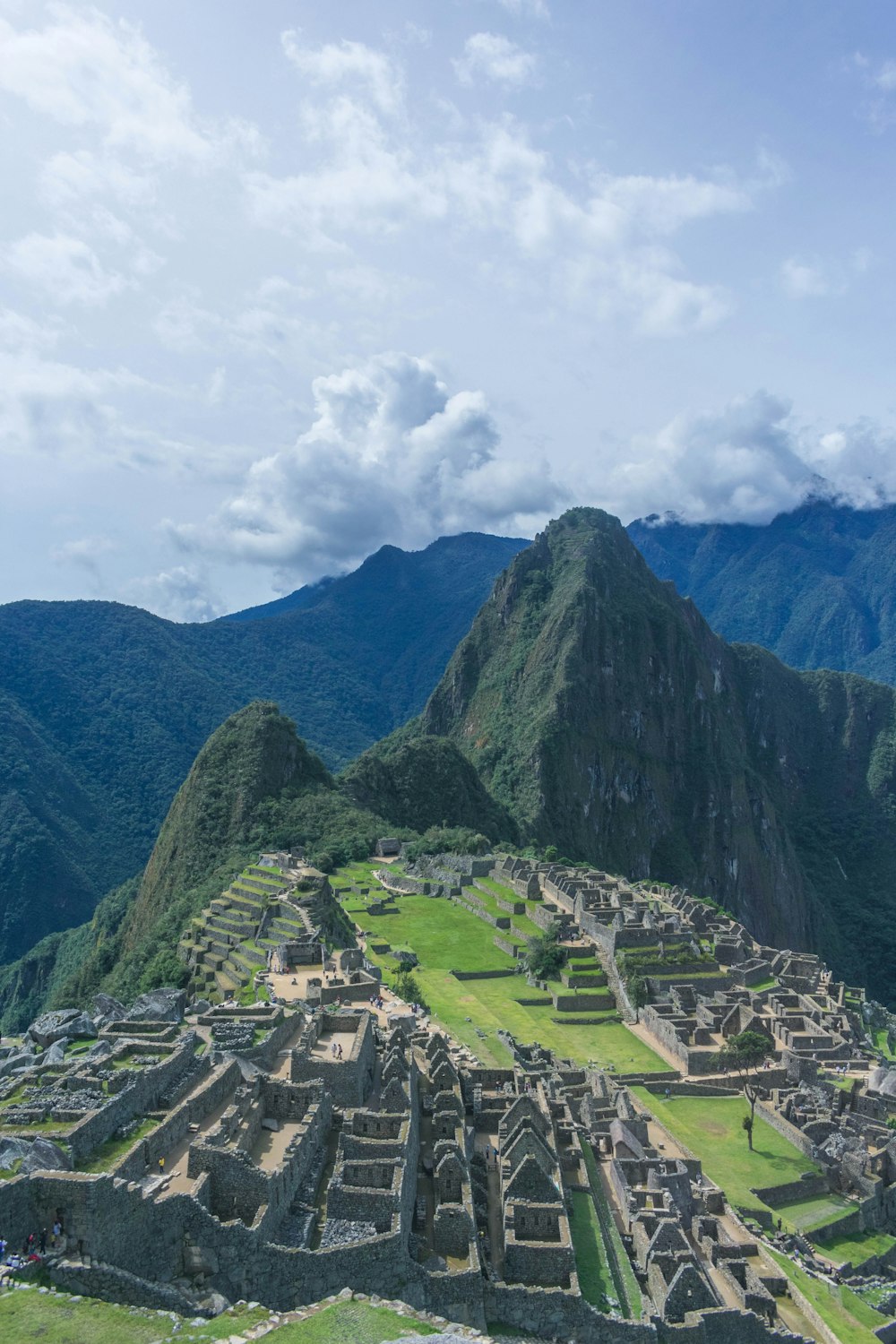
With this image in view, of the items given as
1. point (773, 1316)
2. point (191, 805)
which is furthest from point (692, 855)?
point (773, 1316)

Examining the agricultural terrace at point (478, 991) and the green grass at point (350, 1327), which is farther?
the agricultural terrace at point (478, 991)

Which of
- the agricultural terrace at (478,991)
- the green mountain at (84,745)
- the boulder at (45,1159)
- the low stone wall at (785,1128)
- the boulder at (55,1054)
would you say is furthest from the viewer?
the green mountain at (84,745)

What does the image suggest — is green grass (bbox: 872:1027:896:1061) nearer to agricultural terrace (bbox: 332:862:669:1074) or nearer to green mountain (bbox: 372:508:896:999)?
agricultural terrace (bbox: 332:862:669:1074)

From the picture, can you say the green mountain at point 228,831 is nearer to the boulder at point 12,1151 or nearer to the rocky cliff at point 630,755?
the rocky cliff at point 630,755

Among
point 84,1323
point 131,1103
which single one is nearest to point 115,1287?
point 84,1323

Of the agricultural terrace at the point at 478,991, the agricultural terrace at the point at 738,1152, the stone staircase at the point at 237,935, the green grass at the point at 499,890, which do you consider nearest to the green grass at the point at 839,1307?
the agricultural terrace at the point at 738,1152

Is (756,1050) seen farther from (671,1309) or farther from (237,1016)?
(237,1016)

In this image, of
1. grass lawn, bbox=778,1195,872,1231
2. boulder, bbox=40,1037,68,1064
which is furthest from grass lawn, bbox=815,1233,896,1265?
boulder, bbox=40,1037,68,1064
